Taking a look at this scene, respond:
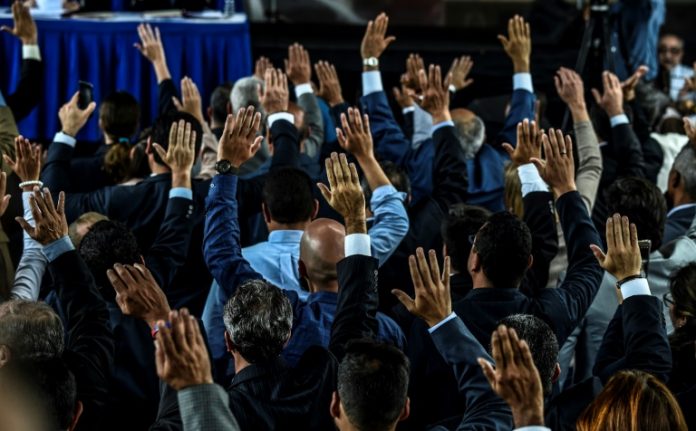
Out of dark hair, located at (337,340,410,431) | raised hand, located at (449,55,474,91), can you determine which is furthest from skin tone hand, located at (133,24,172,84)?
dark hair, located at (337,340,410,431)

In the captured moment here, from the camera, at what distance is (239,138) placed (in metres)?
4.33

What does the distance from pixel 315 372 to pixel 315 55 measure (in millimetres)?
5026

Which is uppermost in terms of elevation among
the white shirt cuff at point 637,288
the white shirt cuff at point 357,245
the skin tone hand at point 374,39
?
the skin tone hand at point 374,39

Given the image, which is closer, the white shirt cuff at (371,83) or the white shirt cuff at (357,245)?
the white shirt cuff at (357,245)

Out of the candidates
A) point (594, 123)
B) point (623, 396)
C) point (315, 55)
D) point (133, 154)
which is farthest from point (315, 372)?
point (315, 55)

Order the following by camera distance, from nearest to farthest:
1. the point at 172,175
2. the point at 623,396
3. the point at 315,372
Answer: the point at 623,396
the point at 315,372
the point at 172,175

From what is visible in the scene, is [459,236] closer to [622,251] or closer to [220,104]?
[622,251]

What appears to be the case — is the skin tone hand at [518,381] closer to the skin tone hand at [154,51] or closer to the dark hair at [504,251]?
the dark hair at [504,251]

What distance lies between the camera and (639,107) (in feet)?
23.3

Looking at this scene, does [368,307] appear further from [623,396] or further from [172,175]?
[172,175]

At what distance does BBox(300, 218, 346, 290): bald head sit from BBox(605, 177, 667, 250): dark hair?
1.25 metres

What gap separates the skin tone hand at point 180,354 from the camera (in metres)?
2.51

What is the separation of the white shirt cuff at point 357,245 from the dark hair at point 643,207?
50.8 inches

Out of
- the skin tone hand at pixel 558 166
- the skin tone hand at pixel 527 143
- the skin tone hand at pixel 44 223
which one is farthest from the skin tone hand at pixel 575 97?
the skin tone hand at pixel 44 223
